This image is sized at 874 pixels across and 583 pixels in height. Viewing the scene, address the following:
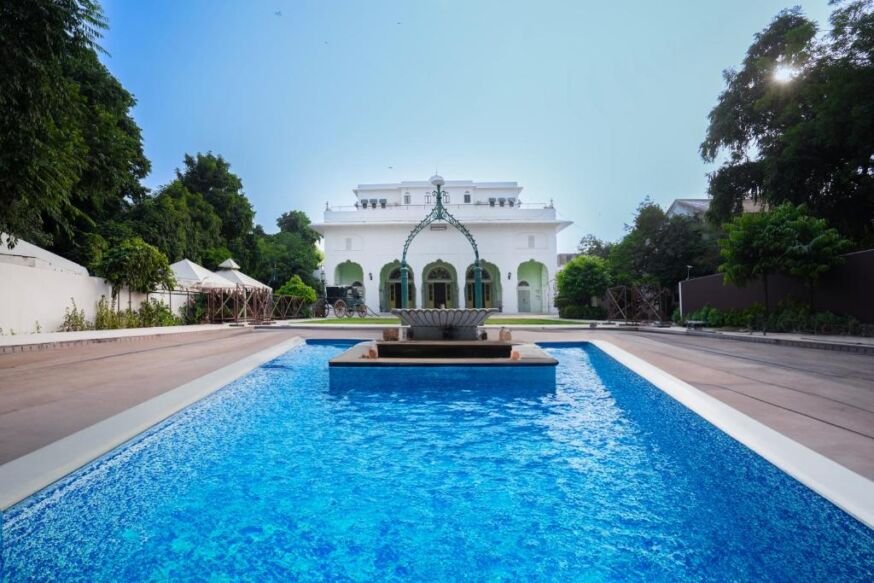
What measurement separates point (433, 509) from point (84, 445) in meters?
2.06

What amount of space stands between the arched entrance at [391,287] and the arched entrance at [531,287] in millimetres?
6567

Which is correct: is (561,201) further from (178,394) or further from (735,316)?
(178,394)

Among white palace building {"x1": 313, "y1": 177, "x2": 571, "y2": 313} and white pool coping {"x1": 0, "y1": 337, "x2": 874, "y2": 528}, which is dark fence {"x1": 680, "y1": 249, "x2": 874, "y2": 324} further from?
white palace building {"x1": 313, "y1": 177, "x2": 571, "y2": 313}

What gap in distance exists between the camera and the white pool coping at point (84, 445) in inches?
86.9

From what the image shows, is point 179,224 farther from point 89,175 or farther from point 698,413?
point 698,413

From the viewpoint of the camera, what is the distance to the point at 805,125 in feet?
42.2

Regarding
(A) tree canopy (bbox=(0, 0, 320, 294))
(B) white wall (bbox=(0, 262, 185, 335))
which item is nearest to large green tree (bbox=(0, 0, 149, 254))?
(A) tree canopy (bbox=(0, 0, 320, 294))

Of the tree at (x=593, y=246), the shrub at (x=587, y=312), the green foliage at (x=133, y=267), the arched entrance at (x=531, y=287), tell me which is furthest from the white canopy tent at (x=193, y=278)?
the tree at (x=593, y=246)

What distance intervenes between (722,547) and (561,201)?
1109 inches

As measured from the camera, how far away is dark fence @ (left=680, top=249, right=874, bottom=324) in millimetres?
9984

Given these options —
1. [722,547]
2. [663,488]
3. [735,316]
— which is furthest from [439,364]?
[735,316]

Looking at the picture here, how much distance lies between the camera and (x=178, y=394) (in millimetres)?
4391

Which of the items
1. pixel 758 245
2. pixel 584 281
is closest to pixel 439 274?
pixel 584 281

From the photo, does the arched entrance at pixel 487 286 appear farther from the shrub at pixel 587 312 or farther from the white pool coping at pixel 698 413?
the white pool coping at pixel 698 413
